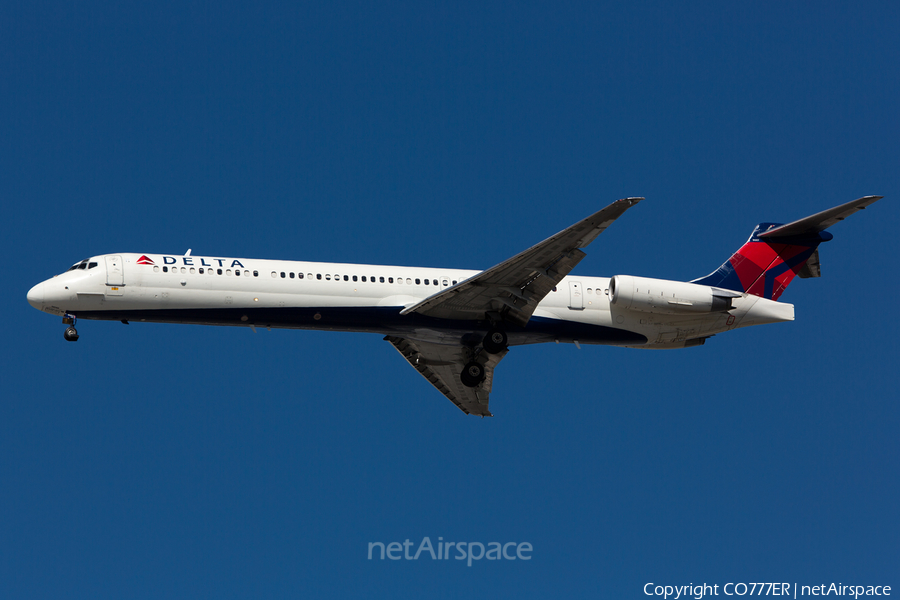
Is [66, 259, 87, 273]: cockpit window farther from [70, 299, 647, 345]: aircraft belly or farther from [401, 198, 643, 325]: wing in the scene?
[401, 198, 643, 325]: wing

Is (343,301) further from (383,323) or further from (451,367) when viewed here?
(451,367)

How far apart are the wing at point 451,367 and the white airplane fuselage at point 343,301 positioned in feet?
4.35

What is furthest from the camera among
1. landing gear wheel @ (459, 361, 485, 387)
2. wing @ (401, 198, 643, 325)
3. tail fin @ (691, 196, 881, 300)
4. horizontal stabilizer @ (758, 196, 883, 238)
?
tail fin @ (691, 196, 881, 300)

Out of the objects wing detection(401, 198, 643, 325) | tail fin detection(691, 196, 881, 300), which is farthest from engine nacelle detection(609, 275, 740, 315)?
wing detection(401, 198, 643, 325)

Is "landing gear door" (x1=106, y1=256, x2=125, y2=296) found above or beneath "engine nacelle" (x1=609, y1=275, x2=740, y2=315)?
above

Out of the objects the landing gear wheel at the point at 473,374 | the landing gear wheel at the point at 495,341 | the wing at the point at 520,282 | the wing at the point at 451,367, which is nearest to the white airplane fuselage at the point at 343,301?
the landing gear wheel at the point at 495,341

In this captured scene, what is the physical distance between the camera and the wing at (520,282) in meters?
22.5

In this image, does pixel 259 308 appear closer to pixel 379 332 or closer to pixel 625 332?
pixel 379 332

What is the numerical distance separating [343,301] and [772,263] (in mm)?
13033

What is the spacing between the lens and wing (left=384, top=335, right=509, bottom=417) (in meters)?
28.0

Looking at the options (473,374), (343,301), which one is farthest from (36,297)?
(473,374)

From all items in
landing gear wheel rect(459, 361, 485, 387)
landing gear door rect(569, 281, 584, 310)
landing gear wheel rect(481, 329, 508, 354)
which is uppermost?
landing gear door rect(569, 281, 584, 310)

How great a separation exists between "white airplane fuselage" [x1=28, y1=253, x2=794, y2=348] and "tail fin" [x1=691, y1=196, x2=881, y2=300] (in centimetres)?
81

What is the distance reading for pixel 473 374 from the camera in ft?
88.8
